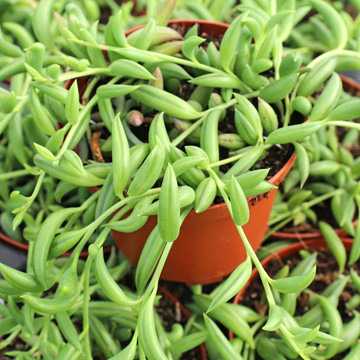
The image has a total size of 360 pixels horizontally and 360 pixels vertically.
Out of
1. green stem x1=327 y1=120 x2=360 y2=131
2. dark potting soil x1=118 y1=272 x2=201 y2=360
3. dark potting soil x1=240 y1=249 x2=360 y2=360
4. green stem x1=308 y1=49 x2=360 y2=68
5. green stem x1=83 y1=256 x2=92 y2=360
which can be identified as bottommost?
dark potting soil x1=118 y1=272 x2=201 y2=360

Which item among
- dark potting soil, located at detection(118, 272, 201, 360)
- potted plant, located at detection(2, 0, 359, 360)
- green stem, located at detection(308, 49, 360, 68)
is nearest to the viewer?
potted plant, located at detection(2, 0, 359, 360)

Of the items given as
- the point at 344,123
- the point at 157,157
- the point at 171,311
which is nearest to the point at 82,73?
the point at 157,157

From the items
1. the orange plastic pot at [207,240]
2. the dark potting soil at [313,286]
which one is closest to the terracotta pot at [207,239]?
the orange plastic pot at [207,240]

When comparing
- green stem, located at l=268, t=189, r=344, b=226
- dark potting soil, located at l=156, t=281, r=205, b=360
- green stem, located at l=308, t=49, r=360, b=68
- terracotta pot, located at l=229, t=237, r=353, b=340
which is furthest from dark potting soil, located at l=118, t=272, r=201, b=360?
green stem, located at l=308, t=49, r=360, b=68

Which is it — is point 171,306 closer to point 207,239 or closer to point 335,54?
point 207,239

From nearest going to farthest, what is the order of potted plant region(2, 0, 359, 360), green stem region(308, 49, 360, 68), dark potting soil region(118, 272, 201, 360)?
potted plant region(2, 0, 359, 360)
green stem region(308, 49, 360, 68)
dark potting soil region(118, 272, 201, 360)

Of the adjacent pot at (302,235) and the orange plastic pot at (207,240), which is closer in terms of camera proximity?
the orange plastic pot at (207,240)

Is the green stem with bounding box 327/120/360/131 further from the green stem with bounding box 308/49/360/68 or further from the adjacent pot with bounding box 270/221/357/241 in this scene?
the adjacent pot with bounding box 270/221/357/241

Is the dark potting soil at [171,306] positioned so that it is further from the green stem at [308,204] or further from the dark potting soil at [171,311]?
the green stem at [308,204]

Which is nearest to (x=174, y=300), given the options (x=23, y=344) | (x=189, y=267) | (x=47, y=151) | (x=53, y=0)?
(x=189, y=267)
